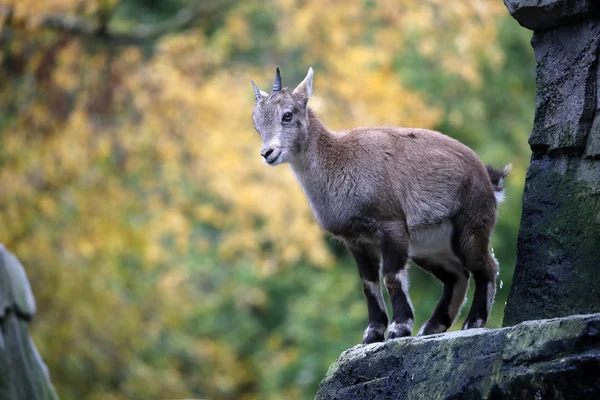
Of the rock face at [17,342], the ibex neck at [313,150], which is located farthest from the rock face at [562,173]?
the rock face at [17,342]

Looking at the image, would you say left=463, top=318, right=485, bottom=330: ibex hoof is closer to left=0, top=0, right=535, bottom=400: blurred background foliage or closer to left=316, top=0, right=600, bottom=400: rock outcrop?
left=316, top=0, right=600, bottom=400: rock outcrop

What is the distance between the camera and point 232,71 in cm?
1386

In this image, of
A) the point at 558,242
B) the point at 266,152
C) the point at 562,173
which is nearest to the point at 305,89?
the point at 266,152

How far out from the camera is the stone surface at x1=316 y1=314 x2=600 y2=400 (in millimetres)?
3730

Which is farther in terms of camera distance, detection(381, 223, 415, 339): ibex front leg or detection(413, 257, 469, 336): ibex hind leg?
detection(413, 257, 469, 336): ibex hind leg

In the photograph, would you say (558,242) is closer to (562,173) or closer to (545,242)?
(545,242)

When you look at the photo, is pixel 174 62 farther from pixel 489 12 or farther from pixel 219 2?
pixel 489 12

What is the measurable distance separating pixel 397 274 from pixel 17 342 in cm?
353

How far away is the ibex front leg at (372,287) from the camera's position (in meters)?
5.45

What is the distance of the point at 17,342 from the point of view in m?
7.15

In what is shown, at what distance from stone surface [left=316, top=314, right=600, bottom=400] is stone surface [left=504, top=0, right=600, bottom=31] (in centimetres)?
172

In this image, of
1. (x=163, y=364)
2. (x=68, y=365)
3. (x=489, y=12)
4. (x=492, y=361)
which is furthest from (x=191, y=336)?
(x=492, y=361)

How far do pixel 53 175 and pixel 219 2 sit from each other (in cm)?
349

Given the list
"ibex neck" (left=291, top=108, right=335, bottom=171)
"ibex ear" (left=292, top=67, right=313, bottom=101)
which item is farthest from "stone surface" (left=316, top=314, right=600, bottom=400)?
"ibex ear" (left=292, top=67, right=313, bottom=101)
